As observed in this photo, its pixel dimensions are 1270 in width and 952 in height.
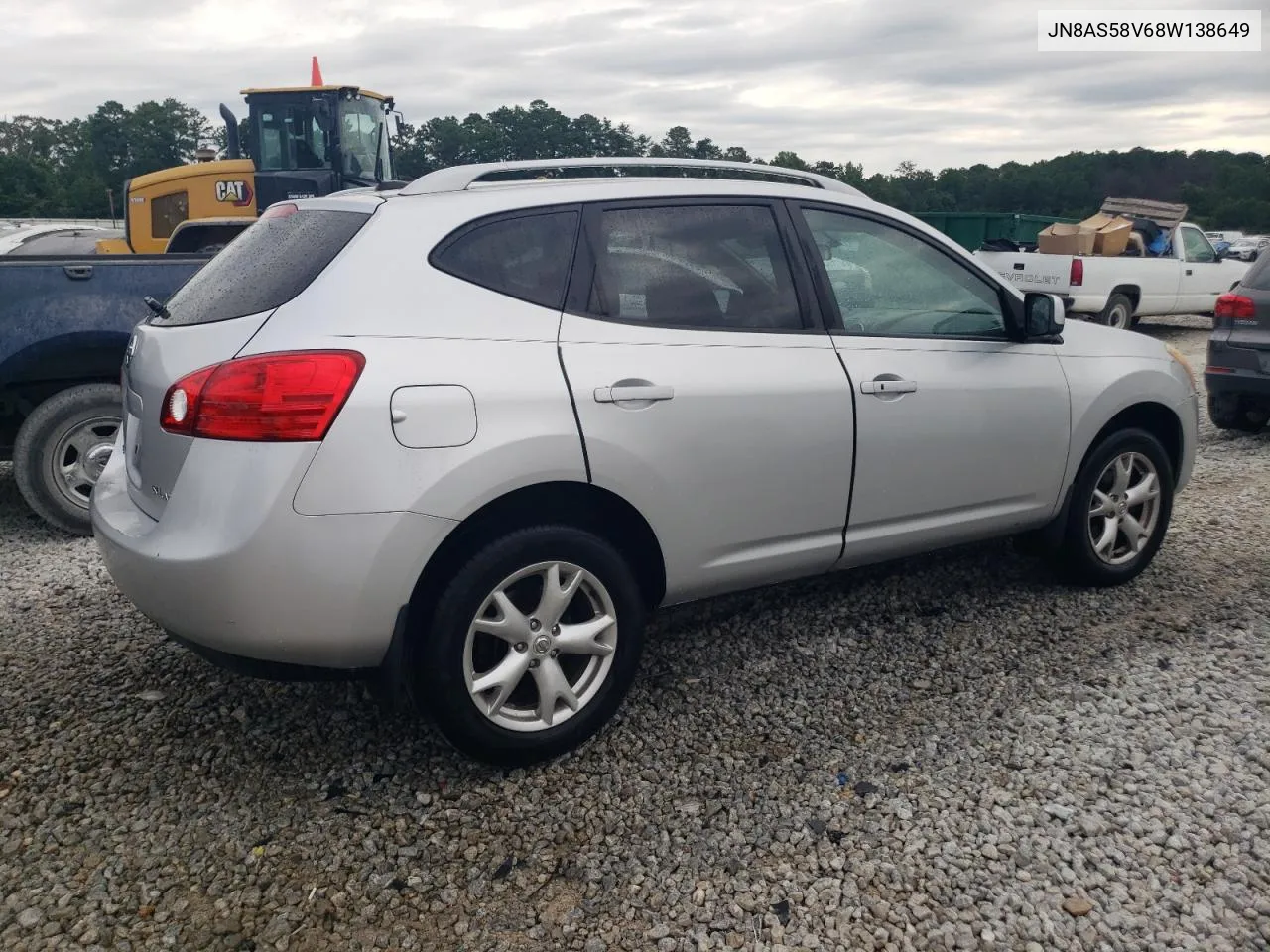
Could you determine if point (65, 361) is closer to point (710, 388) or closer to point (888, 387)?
point (710, 388)

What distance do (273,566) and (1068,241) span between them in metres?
15.1

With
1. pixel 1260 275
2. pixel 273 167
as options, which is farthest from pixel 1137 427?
pixel 273 167

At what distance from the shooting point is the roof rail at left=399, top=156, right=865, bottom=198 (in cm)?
337

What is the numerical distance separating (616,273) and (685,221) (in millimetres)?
391

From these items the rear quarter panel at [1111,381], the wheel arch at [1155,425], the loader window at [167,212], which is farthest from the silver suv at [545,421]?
the loader window at [167,212]

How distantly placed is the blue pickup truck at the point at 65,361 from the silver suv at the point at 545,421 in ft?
6.71

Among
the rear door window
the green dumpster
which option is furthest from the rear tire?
the green dumpster

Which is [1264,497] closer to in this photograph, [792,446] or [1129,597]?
[1129,597]

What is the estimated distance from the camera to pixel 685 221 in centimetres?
354

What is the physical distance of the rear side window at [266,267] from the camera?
299 centimetres

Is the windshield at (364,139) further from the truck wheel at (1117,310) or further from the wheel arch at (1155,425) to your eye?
the truck wheel at (1117,310)

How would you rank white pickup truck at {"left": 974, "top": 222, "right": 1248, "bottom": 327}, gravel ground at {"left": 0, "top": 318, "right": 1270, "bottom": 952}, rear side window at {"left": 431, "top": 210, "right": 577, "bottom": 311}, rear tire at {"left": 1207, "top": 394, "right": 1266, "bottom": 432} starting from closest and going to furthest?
gravel ground at {"left": 0, "top": 318, "right": 1270, "bottom": 952} < rear side window at {"left": 431, "top": 210, "right": 577, "bottom": 311} < rear tire at {"left": 1207, "top": 394, "right": 1266, "bottom": 432} < white pickup truck at {"left": 974, "top": 222, "right": 1248, "bottom": 327}

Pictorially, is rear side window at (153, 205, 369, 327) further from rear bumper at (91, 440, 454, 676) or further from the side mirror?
the side mirror

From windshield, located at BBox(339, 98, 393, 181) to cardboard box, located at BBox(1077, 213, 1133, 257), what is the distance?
10.2 m
